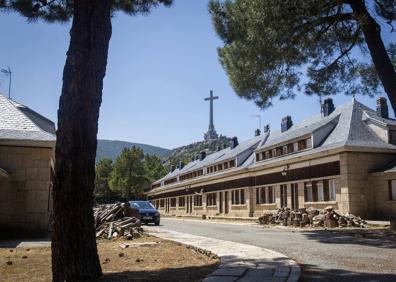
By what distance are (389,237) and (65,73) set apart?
12290 millimetres


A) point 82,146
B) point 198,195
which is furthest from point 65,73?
point 198,195

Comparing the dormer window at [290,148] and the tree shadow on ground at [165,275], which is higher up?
the dormer window at [290,148]

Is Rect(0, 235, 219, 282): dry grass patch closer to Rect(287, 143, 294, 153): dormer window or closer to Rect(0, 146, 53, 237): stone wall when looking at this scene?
Rect(0, 146, 53, 237): stone wall

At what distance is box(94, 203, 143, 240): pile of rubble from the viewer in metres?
16.6

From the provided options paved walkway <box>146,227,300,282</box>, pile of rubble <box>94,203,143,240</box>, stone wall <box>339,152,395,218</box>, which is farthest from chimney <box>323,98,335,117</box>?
paved walkway <box>146,227,300,282</box>

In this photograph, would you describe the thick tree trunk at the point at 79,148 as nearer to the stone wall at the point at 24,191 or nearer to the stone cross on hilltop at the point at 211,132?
the stone wall at the point at 24,191

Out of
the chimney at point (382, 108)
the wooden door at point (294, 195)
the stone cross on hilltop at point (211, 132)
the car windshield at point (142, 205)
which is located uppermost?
the stone cross on hilltop at point (211, 132)

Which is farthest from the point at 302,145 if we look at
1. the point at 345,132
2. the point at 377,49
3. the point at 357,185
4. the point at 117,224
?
the point at 117,224

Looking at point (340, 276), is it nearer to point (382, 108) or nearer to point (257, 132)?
point (382, 108)

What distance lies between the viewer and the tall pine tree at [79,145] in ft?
22.2

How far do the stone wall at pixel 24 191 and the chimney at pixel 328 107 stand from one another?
24299mm

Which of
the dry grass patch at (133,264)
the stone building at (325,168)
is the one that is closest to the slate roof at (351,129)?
the stone building at (325,168)

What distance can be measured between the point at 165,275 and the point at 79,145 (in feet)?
8.82

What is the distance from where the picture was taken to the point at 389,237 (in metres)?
14.7
